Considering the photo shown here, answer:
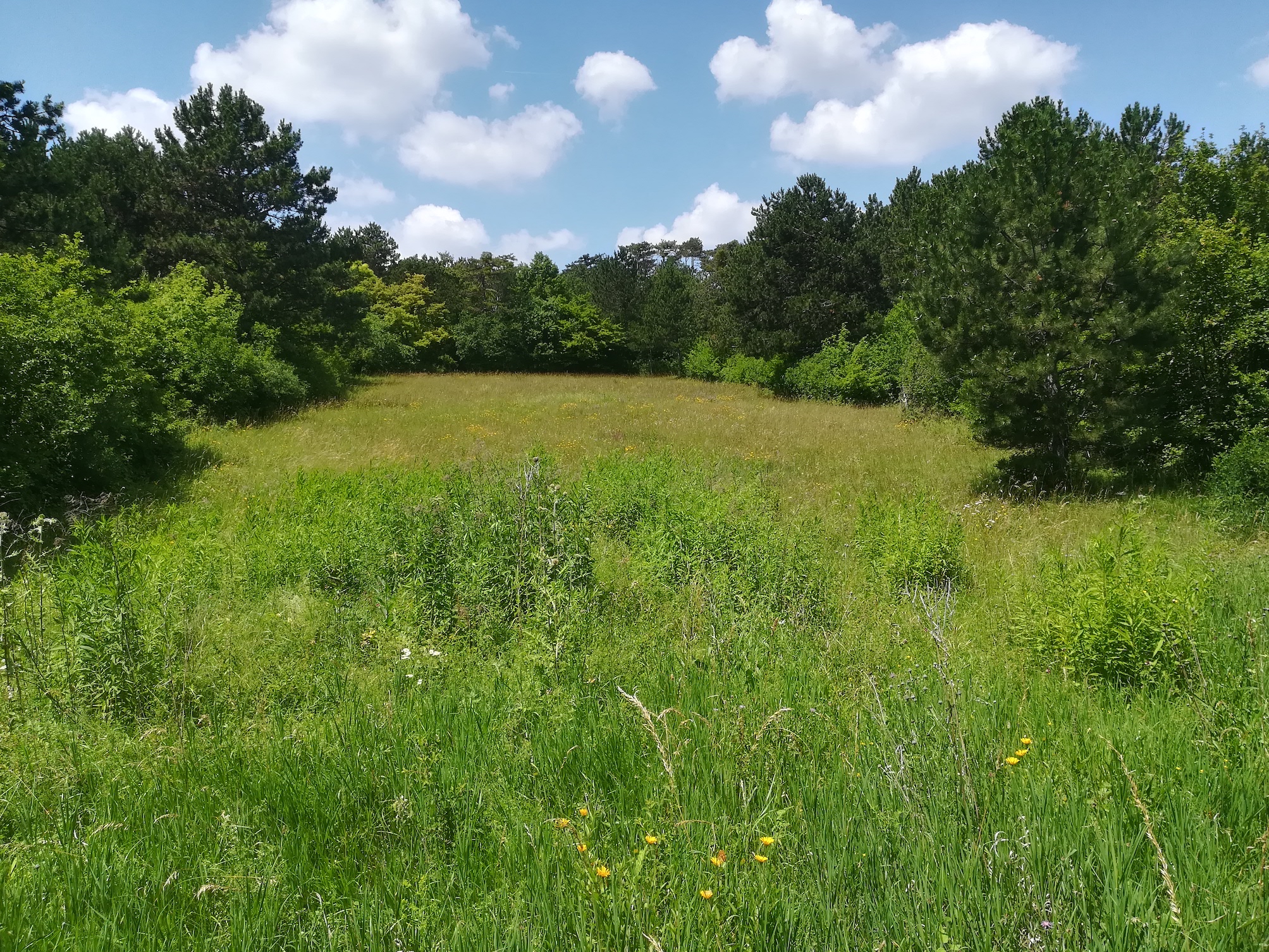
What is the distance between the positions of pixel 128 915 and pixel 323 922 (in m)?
0.68

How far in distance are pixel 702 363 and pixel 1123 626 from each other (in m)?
37.7

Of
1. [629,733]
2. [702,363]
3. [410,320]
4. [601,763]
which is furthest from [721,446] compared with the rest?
[410,320]

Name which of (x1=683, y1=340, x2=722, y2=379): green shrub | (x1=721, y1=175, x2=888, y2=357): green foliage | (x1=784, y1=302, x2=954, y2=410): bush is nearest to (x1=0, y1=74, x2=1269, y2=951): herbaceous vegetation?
(x1=784, y1=302, x2=954, y2=410): bush

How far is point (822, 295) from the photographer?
30.9m

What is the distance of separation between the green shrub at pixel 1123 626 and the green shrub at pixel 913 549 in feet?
4.31

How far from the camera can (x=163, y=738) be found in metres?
3.55

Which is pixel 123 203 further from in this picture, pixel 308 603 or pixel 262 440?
pixel 308 603

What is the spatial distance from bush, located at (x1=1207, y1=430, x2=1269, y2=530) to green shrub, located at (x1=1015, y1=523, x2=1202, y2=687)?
14.9 ft

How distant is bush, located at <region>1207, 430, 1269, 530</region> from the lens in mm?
7504

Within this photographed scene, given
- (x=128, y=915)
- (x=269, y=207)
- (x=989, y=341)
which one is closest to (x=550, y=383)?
(x=269, y=207)

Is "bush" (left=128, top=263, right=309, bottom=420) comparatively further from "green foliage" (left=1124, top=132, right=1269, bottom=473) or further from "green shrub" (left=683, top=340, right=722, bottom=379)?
"green shrub" (left=683, top=340, right=722, bottom=379)

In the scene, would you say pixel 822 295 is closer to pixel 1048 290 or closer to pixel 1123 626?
pixel 1048 290

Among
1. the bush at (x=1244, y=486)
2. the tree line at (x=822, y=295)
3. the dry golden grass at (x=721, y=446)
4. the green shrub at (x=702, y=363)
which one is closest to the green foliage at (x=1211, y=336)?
the tree line at (x=822, y=295)

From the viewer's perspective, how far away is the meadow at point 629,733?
1997mm
